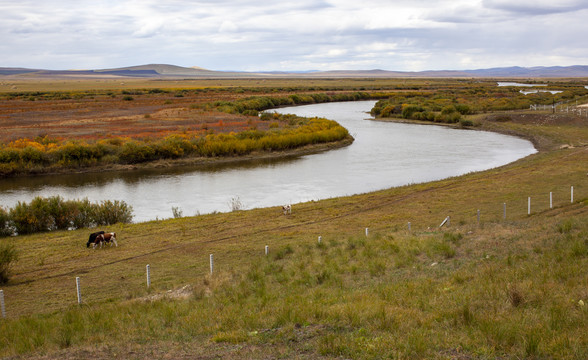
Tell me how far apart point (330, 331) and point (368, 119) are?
2879 inches

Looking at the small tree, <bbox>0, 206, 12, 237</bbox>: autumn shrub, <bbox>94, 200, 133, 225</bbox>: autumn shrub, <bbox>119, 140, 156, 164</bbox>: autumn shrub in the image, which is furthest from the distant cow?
<bbox>119, 140, 156, 164</bbox>: autumn shrub

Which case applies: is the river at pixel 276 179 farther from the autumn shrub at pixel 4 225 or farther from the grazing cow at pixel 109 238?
the grazing cow at pixel 109 238

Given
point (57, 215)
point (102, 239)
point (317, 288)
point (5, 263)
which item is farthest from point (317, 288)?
point (57, 215)

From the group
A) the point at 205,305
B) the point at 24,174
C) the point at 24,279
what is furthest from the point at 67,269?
the point at 24,174

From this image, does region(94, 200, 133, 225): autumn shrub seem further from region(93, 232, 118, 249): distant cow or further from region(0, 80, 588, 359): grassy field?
region(93, 232, 118, 249): distant cow

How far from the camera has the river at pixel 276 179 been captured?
98.4 feet

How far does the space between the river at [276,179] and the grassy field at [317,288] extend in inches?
278

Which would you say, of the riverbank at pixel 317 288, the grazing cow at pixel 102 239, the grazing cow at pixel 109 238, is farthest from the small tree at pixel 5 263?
the grazing cow at pixel 109 238

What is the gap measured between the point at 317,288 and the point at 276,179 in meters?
25.2

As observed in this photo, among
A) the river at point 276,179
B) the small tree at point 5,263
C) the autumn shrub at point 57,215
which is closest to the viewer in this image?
the small tree at point 5,263

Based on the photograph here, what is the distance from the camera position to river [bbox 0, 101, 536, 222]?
30000 millimetres

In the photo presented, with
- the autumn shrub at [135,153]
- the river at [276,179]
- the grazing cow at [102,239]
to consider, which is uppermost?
the autumn shrub at [135,153]

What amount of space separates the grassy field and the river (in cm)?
706

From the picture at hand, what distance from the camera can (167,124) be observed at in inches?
2360
